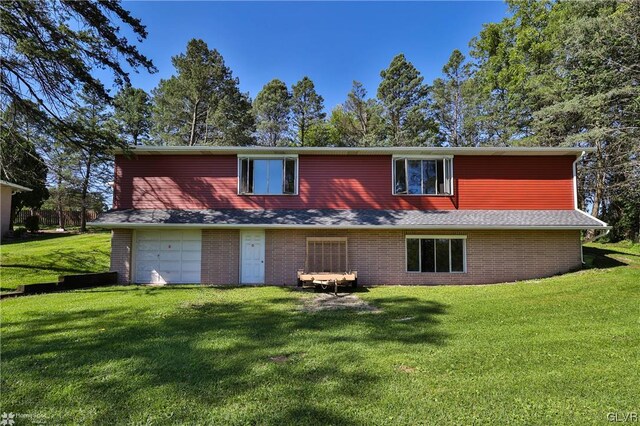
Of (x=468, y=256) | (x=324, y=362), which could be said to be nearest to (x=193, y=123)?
(x=468, y=256)

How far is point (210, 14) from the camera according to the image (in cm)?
1298

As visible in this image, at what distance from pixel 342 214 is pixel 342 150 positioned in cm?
255

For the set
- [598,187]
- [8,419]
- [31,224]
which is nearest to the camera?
[8,419]

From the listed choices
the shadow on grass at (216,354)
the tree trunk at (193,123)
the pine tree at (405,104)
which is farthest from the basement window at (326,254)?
the pine tree at (405,104)

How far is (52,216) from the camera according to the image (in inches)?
1181

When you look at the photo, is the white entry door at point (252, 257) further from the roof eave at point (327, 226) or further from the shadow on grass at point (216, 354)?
the shadow on grass at point (216, 354)

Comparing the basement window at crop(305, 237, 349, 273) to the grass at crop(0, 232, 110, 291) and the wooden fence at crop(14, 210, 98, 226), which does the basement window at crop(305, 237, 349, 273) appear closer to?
the grass at crop(0, 232, 110, 291)

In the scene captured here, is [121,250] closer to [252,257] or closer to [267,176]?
[252,257]

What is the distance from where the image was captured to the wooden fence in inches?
1109

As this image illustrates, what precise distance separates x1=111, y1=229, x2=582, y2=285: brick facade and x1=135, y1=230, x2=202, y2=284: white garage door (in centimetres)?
34

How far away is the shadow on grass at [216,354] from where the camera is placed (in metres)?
4.18

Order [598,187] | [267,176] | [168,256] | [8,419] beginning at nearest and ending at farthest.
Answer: [8,419] < [168,256] < [267,176] < [598,187]

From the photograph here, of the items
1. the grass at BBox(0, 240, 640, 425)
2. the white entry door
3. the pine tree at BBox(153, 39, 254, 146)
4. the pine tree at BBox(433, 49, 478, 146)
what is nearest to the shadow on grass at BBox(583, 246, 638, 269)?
the grass at BBox(0, 240, 640, 425)

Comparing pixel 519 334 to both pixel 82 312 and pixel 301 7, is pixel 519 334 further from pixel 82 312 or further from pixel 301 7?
pixel 301 7
